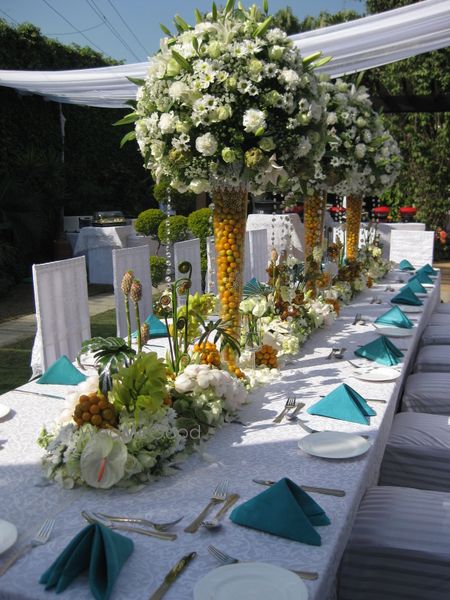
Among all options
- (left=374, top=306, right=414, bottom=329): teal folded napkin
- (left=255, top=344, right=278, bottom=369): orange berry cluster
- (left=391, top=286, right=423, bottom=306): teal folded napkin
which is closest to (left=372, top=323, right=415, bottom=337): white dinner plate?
(left=374, top=306, right=414, bottom=329): teal folded napkin

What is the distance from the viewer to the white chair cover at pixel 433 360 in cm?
375

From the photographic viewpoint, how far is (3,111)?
33.5 ft

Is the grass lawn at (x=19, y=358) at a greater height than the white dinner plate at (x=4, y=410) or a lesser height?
lesser

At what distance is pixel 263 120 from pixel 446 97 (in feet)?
26.3

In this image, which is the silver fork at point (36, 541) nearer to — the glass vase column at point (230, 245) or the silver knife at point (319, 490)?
the silver knife at point (319, 490)

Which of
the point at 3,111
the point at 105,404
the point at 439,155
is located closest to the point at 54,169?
the point at 3,111

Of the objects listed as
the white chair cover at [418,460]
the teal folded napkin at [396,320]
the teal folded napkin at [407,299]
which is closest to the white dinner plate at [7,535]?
the white chair cover at [418,460]

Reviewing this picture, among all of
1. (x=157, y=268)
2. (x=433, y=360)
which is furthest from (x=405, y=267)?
(x=157, y=268)

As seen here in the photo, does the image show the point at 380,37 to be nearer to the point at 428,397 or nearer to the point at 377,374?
the point at 428,397

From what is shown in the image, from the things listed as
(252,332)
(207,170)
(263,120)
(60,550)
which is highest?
(263,120)

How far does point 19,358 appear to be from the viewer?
554cm

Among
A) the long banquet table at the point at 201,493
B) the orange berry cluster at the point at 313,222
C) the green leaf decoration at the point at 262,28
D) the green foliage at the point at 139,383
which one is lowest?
the long banquet table at the point at 201,493

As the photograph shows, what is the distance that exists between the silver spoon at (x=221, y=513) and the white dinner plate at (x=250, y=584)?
0.19 meters

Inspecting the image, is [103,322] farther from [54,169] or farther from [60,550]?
[60,550]
